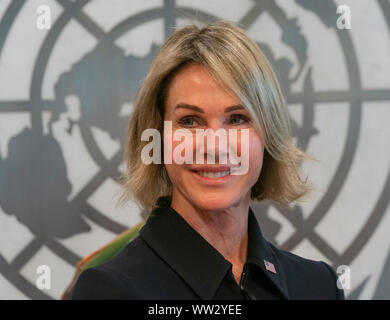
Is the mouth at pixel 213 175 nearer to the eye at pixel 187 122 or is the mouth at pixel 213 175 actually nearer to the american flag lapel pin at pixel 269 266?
the eye at pixel 187 122

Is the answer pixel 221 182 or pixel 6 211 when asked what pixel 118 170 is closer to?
pixel 6 211

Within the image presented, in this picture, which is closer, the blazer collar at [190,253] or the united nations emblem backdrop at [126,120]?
the blazer collar at [190,253]

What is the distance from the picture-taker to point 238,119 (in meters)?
1.00

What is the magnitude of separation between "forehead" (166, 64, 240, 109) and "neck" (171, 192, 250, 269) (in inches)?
7.8

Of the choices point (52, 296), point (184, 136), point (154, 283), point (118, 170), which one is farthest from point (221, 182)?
point (52, 296)

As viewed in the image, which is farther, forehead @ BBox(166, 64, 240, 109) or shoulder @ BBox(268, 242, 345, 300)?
shoulder @ BBox(268, 242, 345, 300)

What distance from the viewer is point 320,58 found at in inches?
88.4

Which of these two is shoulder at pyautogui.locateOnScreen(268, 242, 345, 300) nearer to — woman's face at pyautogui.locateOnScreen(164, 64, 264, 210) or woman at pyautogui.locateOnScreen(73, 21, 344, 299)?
woman at pyautogui.locateOnScreen(73, 21, 344, 299)

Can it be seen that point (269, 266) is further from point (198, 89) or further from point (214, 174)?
point (198, 89)

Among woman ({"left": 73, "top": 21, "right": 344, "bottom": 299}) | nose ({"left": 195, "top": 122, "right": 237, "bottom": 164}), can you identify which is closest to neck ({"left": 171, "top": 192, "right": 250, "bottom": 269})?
woman ({"left": 73, "top": 21, "right": 344, "bottom": 299})

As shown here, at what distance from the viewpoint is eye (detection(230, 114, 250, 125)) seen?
995 millimetres

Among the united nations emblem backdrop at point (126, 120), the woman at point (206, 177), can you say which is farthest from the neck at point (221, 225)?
the united nations emblem backdrop at point (126, 120)

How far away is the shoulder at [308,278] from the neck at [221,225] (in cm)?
14

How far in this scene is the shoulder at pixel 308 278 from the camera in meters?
1.14
